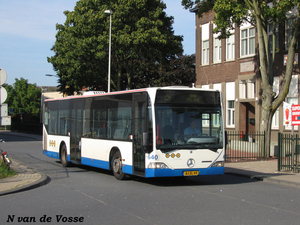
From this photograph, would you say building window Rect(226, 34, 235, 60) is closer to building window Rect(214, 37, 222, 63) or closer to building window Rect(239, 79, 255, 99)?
building window Rect(214, 37, 222, 63)

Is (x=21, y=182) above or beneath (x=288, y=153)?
beneath

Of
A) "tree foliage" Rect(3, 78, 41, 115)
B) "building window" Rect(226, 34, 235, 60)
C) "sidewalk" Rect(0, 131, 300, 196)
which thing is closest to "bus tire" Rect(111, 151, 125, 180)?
"sidewalk" Rect(0, 131, 300, 196)

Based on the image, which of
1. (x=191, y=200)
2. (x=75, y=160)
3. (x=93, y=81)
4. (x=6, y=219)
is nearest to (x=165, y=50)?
(x=93, y=81)

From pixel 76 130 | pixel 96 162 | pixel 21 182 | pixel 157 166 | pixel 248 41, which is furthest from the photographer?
pixel 248 41

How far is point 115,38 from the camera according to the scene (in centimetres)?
3070

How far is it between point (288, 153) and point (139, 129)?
22.9 feet

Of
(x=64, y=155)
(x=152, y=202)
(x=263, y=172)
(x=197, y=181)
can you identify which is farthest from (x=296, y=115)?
(x=64, y=155)

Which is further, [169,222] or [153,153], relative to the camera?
[153,153]

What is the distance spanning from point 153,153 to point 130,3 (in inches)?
853

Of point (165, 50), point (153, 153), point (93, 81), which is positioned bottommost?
point (153, 153)

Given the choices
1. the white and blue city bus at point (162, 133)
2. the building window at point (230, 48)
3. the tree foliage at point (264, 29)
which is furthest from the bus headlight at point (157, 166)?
the building window at point (230, 48)

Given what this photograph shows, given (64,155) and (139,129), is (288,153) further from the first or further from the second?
(64,155)

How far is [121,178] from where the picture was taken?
12.7m

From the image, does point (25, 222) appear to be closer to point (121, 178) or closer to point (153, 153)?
point (153, 153)
